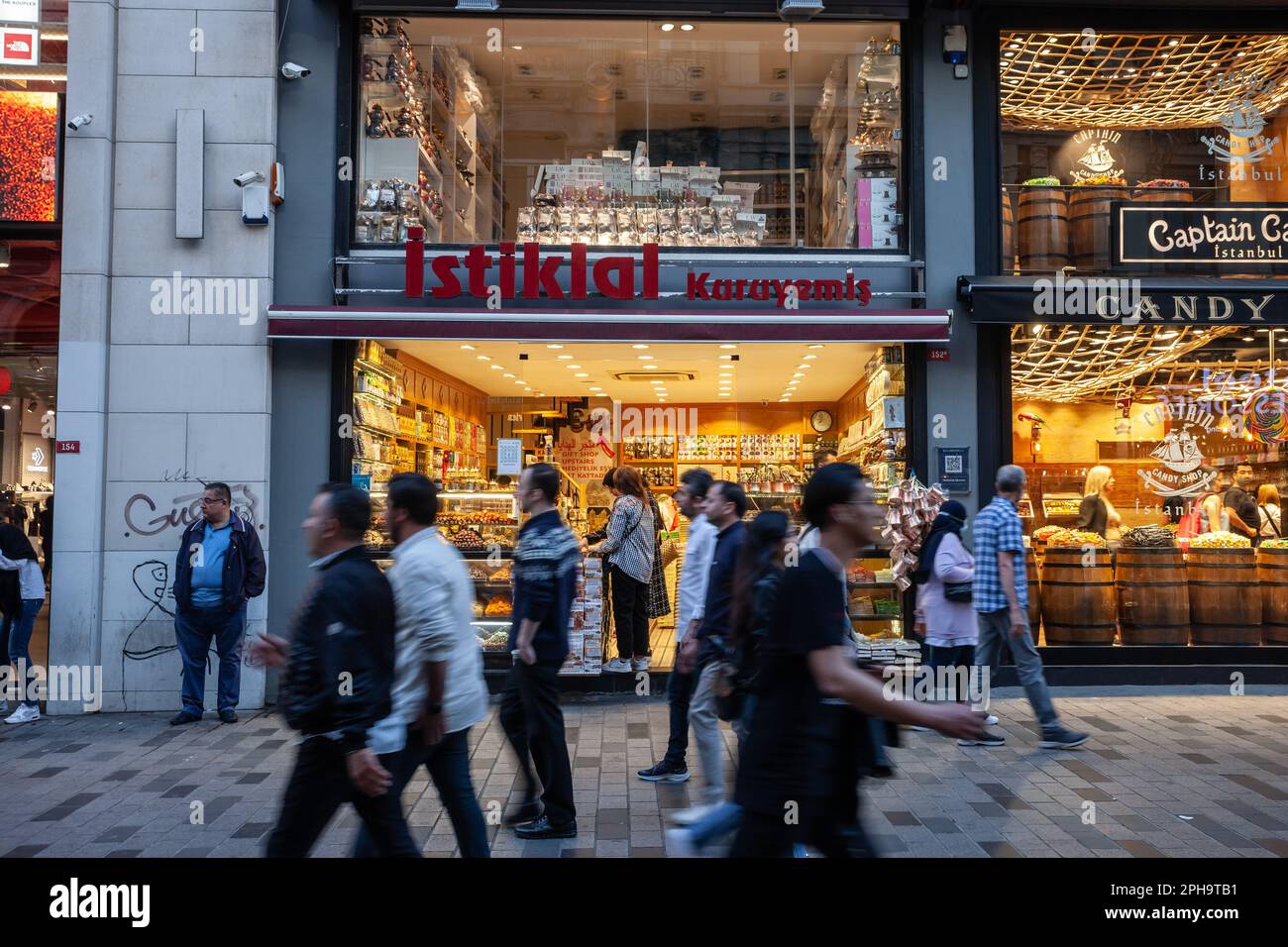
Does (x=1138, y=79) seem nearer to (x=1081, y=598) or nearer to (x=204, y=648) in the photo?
(x=1081, y=598)

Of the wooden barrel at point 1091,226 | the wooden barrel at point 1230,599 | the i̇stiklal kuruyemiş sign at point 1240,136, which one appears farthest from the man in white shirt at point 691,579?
the i̇stiklal kuruyemiş sign at point 1240,136

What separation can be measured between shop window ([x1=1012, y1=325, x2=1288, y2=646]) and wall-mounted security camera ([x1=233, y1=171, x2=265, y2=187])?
23.5ft

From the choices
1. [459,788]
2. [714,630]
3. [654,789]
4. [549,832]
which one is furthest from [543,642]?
[654,789]

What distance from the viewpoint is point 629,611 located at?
8883 millimetres

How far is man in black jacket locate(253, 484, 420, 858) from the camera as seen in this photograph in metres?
3.21

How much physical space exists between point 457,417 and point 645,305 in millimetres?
3775

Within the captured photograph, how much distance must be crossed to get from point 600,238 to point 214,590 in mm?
4756

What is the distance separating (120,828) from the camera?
537 cm

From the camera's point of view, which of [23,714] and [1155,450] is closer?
[23,714]

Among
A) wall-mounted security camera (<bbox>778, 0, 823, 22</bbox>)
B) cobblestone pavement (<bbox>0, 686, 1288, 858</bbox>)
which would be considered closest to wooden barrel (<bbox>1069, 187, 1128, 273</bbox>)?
wall-mounted security camera (<bbox>778, 0, 823, 22</bbox>)

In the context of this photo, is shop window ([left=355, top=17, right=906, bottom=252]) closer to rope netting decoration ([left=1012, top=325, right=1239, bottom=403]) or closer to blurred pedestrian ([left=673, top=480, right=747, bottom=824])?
rope netting decoration ([left=1012, top=325, right=1239, bottom=403])

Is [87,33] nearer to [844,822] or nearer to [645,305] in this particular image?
[645,305]

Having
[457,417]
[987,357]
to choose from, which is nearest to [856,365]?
[987,357]

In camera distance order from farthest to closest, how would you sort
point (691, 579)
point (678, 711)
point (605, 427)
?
1. point (605, 427)
2. point (678, 711)
3. point (691, 579)
